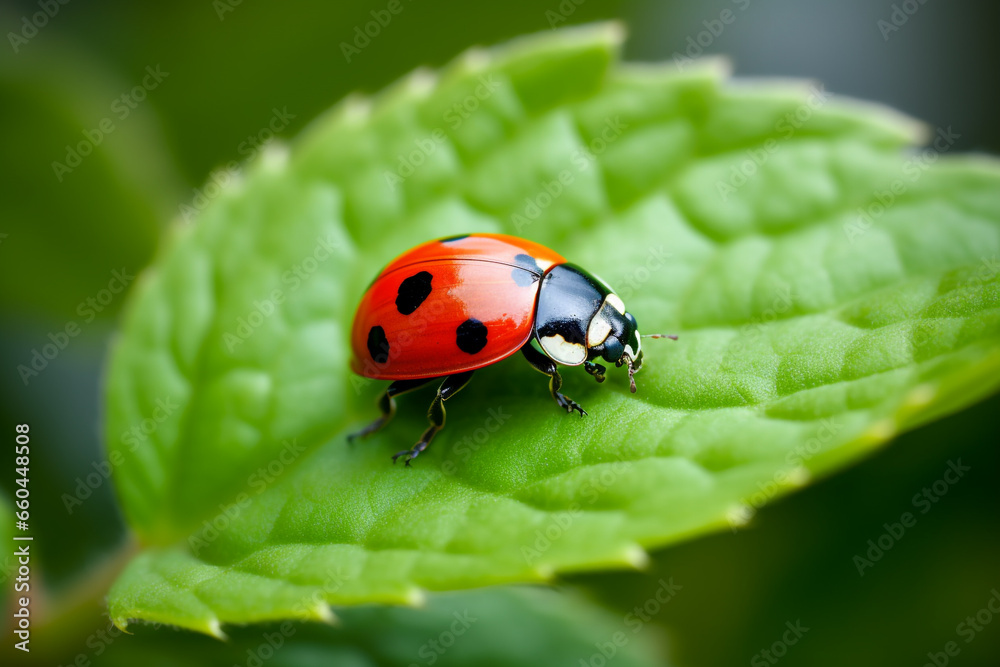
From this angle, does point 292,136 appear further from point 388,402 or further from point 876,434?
point 876,434

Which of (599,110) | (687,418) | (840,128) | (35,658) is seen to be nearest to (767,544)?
(687,418)

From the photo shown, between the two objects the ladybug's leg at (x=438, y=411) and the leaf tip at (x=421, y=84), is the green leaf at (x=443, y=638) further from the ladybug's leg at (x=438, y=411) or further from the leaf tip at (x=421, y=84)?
the leaf tip at (x=421, y=84)

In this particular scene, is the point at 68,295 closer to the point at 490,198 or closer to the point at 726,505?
the point at 490,198

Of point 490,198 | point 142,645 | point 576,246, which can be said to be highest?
point 490,198

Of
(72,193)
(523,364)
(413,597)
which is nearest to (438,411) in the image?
(523,364)

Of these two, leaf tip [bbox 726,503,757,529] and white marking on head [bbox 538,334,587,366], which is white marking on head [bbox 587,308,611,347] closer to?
white marking on head [bbox 538,334,587,366]

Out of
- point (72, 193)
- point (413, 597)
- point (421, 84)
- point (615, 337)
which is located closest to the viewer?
point (413, 597)

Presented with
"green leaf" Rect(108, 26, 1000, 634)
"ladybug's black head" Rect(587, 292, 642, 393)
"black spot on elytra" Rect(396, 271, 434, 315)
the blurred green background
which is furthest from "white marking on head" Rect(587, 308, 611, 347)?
the blurred green background

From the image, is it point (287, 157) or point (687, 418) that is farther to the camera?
point (287, 157)
